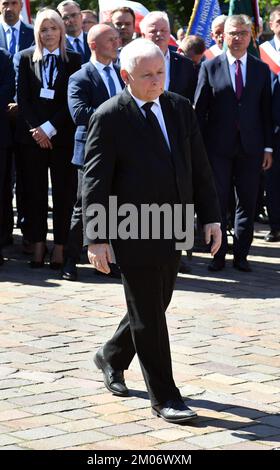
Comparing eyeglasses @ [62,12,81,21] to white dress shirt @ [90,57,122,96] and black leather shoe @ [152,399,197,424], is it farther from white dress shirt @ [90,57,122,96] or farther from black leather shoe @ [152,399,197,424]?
black leather shoe @ [152,399,197,424]

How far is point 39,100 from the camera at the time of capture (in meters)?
10.6

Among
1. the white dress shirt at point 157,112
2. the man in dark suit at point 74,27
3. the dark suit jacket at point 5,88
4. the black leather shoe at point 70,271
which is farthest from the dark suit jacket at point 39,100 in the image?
the white dress shirt at point 157,112

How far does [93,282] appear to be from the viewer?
403 inches

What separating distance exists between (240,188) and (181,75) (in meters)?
1.21

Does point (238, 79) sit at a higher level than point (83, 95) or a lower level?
higher

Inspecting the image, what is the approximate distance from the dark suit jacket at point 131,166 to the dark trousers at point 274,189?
6.31m

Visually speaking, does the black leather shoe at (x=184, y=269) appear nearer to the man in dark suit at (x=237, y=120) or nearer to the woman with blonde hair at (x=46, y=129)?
the man in dark suit at (x=237, y=120)

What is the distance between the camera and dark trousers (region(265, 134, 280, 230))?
497 inches

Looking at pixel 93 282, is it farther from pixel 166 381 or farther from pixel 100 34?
pixel 166 381

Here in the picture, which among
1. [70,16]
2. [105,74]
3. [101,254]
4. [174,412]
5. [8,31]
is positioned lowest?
[174,412]

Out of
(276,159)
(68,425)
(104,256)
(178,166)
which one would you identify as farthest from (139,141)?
(276,159)

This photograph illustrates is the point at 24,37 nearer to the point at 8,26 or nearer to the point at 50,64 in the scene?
the point at 8,26

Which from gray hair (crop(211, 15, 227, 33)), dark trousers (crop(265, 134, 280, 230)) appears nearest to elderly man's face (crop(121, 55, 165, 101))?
dark trousers (crop(265, 134, 280, 230))

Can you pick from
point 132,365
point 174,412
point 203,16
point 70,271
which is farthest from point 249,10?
point 174,412
